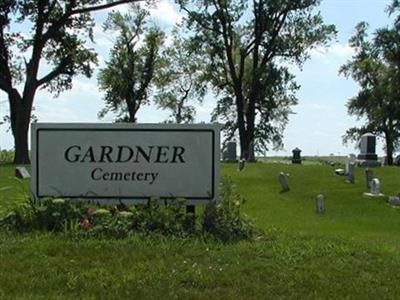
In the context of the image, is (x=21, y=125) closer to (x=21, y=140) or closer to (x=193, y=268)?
(x=21, y=140)

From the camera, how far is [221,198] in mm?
8086

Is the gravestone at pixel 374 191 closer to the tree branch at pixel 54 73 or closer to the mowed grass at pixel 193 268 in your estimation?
the mowed grass at pixel 193 268

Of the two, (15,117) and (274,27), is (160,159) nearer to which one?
(15,117)

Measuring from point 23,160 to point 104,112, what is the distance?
2692 cm

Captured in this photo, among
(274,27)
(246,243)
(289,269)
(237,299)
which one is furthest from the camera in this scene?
(274,27)

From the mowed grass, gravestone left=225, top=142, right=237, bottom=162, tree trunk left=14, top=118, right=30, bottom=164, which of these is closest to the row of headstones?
the mowed grass

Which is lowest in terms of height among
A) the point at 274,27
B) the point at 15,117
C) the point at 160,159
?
the point at 160,159

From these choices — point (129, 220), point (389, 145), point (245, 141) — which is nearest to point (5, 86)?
point (245, 141)

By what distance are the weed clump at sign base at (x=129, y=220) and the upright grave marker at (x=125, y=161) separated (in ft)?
1.03

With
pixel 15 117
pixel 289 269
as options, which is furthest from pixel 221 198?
pixel 15 117

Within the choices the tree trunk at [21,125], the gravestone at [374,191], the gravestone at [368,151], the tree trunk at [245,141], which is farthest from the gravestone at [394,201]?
the tree trunk at [245,141]

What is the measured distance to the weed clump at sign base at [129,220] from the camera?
23.4ft

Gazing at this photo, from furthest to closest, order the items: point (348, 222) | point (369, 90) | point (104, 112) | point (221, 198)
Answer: point (104, 112) → point (369, 90) → point (348, 222) → point (221, 198)

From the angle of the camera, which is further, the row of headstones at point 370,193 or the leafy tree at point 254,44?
the leafy tree at point 254,44
